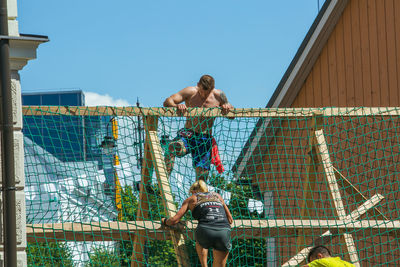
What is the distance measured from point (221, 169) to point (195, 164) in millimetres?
318

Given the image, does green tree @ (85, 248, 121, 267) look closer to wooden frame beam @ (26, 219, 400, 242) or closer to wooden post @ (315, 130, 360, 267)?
wooden frame beam @ (26, 219, 400, 242)

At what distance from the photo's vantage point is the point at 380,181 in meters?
11.0

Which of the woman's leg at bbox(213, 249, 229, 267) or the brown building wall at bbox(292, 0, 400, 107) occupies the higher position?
the brown building wall at bbox(292, 0, 400, 107)

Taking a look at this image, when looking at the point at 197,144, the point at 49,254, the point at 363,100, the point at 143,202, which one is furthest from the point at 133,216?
the point at 363,100

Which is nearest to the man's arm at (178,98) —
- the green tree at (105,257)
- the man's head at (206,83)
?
the man's head at (206,83)

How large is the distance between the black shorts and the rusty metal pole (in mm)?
2206

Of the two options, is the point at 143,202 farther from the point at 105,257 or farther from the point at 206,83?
the point at 105,257

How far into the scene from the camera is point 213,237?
24.7 ft

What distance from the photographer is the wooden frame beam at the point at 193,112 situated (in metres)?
8.16

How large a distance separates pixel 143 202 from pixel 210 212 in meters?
1.03

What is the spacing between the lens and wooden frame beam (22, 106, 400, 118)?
26.8 feet

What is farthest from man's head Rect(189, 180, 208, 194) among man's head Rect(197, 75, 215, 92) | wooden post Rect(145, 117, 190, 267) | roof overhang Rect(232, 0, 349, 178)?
roof overhang Rect(232, 0, 349, 178)

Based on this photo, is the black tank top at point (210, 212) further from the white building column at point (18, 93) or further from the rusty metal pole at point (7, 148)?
the rusty metal pole at point (7, 148)

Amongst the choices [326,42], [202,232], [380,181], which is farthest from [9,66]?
[326,42]
